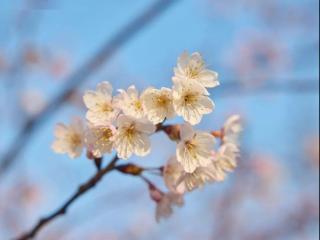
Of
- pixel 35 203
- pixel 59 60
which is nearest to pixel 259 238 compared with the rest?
pixel 35 203

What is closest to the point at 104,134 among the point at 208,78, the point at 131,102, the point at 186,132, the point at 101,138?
the point at 101,138

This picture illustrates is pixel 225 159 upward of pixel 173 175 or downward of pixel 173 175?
upward

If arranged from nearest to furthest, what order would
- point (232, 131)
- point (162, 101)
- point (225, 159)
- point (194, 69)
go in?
point (162, 101) < point (194, 69) < point (225, 159) < point (232, 131)

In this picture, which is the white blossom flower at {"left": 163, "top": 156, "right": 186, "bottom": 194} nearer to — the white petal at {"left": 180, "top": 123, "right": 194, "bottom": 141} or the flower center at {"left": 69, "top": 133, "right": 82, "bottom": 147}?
the white petal at {"left": 180, "top": 123, "right": 194, "bottom": 141}

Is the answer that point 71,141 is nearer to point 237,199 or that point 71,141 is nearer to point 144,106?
point 144,106

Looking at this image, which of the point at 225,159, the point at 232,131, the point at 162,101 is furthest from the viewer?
the point at 232,131

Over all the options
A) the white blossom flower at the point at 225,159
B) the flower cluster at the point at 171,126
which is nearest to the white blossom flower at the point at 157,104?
the flower cluster at the point at 171,126

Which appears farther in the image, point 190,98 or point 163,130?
point 163,130

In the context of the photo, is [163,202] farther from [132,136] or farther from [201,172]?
[132,136]
